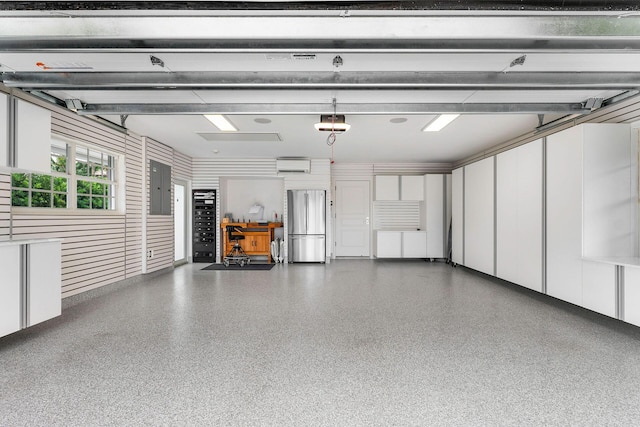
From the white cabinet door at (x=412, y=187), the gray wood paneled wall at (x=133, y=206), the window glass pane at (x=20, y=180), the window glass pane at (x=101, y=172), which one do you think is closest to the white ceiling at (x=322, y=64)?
the gray wood paneled wall at (x=133, y=206)

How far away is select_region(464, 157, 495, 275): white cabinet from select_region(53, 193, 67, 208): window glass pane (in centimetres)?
732

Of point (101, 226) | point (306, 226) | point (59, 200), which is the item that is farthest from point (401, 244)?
point (59, 200)

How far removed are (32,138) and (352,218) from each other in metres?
7.49

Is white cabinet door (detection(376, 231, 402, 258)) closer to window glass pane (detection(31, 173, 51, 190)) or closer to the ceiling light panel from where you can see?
the ceiling light panel

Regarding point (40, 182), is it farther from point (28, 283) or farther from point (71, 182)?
point (28, 283)

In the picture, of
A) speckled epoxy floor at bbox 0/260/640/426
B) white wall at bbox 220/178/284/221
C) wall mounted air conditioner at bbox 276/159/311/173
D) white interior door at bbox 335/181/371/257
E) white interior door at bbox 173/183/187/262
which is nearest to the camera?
speckled epoxy floor at bbox 0/260/640/426

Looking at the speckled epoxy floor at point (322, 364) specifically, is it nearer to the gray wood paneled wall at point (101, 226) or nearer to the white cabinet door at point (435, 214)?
the gray wood paneled wall at point (101, 226)

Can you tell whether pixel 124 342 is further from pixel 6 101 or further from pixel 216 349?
pixel 6 101

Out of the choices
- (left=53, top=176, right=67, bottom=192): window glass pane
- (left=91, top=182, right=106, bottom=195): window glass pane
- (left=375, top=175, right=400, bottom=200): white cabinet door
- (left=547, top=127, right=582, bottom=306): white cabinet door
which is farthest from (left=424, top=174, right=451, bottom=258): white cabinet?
(left=53, top=176, right=67, bottom=192): window glass pane

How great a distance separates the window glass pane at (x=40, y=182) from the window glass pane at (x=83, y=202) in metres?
0.60

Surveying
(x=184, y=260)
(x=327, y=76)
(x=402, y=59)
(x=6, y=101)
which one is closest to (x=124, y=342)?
(x=6, y=101)

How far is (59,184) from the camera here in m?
4.67

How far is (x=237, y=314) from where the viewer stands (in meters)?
4.19

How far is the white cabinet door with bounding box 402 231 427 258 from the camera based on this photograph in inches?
352
